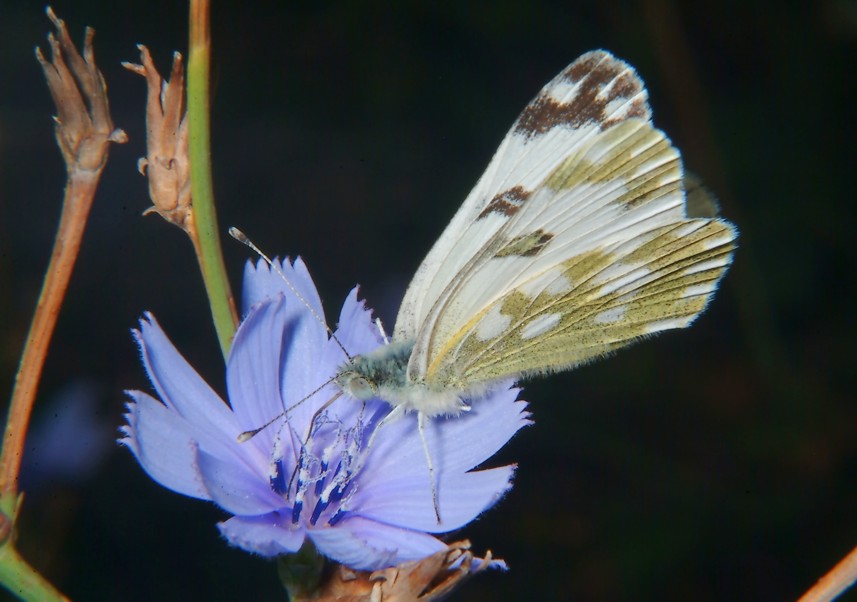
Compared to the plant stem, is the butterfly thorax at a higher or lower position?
lower

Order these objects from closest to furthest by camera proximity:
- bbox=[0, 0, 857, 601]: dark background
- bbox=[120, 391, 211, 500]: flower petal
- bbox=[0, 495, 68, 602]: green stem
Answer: bbox=[0, 495, 68, 602]: green stem, bbox=[120, 391, 211, 500]: flower petal, bbox=[0, 0, 857, 601]: dark background

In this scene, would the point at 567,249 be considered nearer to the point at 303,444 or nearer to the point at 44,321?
the point at 303,444

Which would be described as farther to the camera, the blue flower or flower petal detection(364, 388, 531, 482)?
flower petal detection(364, 388, 531, 482)

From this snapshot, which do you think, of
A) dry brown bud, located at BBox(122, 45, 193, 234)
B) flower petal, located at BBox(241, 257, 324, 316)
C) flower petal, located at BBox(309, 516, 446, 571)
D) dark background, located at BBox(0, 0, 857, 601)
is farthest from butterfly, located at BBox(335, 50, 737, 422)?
dark background, located at BBox(0, 0, 857, 601)

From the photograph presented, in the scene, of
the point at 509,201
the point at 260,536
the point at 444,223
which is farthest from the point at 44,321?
the point at 444,223

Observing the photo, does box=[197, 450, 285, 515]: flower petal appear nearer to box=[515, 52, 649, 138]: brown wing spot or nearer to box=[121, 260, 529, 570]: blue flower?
box=[121, 260, 529, 570]: blue flower

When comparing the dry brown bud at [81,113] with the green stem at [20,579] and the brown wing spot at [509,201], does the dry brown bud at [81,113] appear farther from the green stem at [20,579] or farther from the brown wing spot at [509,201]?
the brown wing spot at [509,201]

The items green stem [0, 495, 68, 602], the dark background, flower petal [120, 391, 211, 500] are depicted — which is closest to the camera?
green stem [0, 495, 68, 602]
